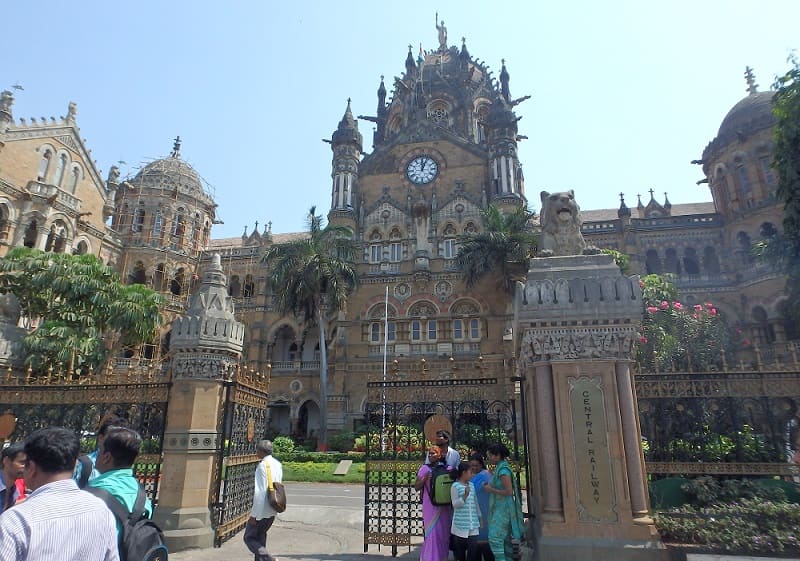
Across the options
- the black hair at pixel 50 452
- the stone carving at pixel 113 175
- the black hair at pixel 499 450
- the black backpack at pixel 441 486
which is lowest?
the black backpack at pixel 441 486

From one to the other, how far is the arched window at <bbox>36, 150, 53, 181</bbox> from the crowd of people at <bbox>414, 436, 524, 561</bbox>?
35091mm

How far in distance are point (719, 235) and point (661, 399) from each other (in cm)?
3292

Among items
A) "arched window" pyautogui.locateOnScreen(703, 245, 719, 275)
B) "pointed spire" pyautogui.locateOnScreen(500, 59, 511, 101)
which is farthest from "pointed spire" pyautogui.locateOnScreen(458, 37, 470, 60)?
"arched window" pyautogui.locateOnScreen(703, 245, 719, 275)

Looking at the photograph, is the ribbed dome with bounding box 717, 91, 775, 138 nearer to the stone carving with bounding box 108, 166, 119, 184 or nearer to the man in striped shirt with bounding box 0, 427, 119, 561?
the man in striped shirt with bounding box 0, 427, 119, 561

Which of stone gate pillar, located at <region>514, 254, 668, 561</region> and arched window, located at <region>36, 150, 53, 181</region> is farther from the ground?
arched window, located at <region>36, 150, 53, 181</region>

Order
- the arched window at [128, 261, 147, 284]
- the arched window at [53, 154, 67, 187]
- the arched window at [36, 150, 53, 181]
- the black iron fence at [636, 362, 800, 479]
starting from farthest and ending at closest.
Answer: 1. the arched window at [128, 261, 147, 284]
2. the arched window at [53, 154, 67, 187]
3. the arched window at [36, 150, 53, 181]
4. the black iron fence at [636, 362, 800, 479]

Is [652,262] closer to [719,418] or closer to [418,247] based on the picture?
[418,247]

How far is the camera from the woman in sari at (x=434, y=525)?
20.2ft

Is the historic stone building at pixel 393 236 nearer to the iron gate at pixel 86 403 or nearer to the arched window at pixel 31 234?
the arched window at pixel 31 234

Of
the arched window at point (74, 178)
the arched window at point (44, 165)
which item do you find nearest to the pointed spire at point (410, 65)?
the arched window at point (74, 178)

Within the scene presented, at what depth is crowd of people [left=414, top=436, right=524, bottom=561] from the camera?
5820mm

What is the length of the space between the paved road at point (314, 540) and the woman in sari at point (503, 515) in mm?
2396

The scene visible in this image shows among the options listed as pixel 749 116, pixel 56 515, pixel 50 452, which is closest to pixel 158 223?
pixel 50 452

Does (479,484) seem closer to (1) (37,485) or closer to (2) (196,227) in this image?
(1) (37,485)
